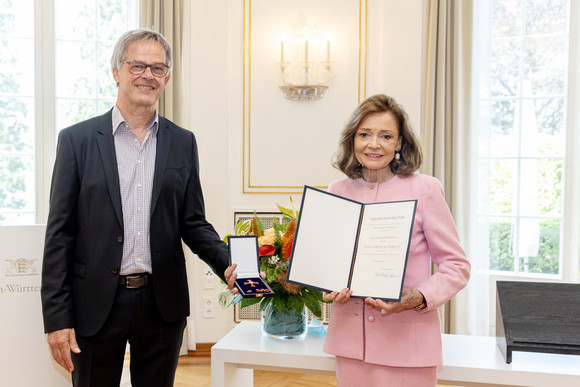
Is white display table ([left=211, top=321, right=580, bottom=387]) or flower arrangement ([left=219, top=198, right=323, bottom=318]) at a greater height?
flower arrangement ([left=219, top=198, right=323, bottom=318])

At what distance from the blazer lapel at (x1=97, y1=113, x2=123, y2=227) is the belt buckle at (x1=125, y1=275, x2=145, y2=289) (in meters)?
0.18

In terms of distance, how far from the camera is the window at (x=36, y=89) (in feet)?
13.1

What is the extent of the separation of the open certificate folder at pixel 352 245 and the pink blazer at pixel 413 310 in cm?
10

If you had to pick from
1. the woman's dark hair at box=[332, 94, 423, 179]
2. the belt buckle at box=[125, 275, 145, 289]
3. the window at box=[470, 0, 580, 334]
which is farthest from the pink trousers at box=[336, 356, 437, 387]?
the window at box=[470, 0, 580, 334]

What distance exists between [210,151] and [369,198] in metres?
2.56

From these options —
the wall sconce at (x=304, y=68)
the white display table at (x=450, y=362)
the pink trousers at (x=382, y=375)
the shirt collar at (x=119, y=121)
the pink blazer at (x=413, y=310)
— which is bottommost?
the white display table at (x=450, y=362)

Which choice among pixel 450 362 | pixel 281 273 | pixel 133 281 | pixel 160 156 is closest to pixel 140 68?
pixel 160 156

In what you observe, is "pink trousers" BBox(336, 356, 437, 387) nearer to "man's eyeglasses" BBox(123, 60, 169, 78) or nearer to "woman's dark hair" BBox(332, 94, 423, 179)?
"woman's dark hair" BBox(332, 94, 423, 179)

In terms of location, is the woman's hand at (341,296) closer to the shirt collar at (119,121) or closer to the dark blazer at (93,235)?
the dark blazer at (93,235)

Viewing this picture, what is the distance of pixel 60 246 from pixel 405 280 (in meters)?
1.10

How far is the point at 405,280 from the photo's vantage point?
1616 mm

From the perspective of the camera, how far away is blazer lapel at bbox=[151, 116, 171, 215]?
1.78m

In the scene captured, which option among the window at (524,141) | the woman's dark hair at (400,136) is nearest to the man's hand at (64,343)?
the woman's dark hair at (400,136)

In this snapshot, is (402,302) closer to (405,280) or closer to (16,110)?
(405,280)
